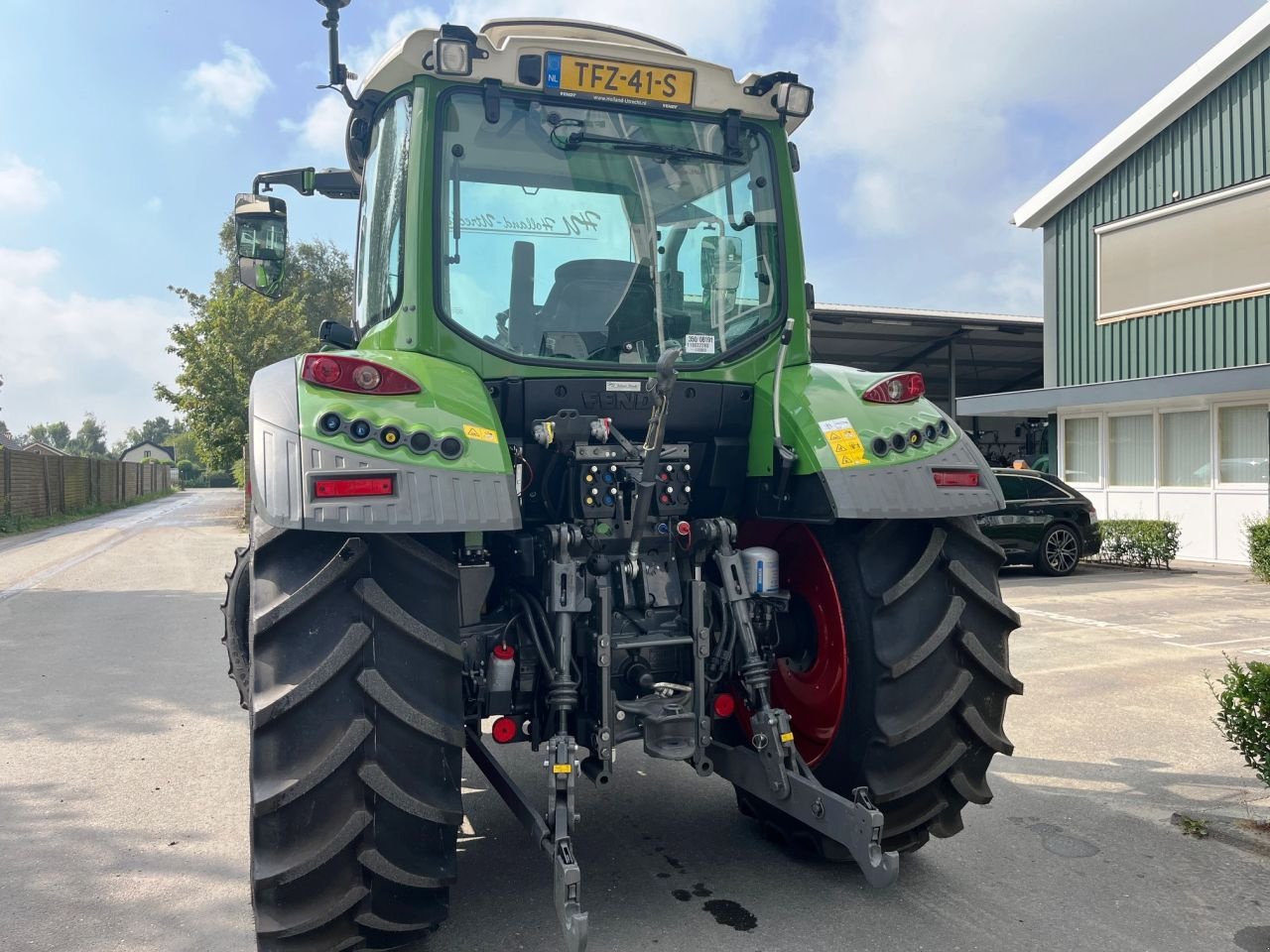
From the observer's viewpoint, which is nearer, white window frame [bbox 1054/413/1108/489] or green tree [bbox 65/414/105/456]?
white window frame [bbox 1054/413/1108/489]

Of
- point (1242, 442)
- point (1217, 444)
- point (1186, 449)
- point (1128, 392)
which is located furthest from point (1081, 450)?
point (1242, 442)

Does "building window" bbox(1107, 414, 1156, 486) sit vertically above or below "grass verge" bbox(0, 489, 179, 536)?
above

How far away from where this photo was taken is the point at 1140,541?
14.9 meters

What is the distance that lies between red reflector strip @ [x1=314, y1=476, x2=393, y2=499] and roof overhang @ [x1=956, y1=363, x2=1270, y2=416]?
14.0 metres

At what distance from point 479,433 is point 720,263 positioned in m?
1.40

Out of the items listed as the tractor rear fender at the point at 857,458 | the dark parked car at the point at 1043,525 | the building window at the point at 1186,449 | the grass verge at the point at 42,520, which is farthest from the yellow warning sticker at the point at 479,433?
the grass verge at the point at 42,520

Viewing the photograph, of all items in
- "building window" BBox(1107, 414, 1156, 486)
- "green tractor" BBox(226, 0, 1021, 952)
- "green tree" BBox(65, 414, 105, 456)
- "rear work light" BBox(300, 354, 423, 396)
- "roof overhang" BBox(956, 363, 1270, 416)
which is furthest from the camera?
"green tree" BBox(65, 414, 105, 456)

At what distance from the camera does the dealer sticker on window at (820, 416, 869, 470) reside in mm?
3404

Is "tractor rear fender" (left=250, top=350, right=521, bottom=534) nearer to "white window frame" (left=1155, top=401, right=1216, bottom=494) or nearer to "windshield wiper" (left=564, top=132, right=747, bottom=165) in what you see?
"windshield wiper" (left=564, top=132, right=747, bottom=165)

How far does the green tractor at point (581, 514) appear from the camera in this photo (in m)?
2.78

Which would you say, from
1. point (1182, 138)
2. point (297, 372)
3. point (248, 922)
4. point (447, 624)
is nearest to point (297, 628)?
Answer: point (447, 624)

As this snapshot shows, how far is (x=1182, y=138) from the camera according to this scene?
1573 cm

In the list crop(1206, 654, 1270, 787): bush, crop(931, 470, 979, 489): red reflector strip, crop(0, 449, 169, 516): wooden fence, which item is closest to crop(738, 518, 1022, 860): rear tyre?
crop(931, 470, 979, 489): red reflector strip

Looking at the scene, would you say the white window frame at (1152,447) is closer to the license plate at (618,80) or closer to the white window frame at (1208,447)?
the white window frame at (1208,447)
